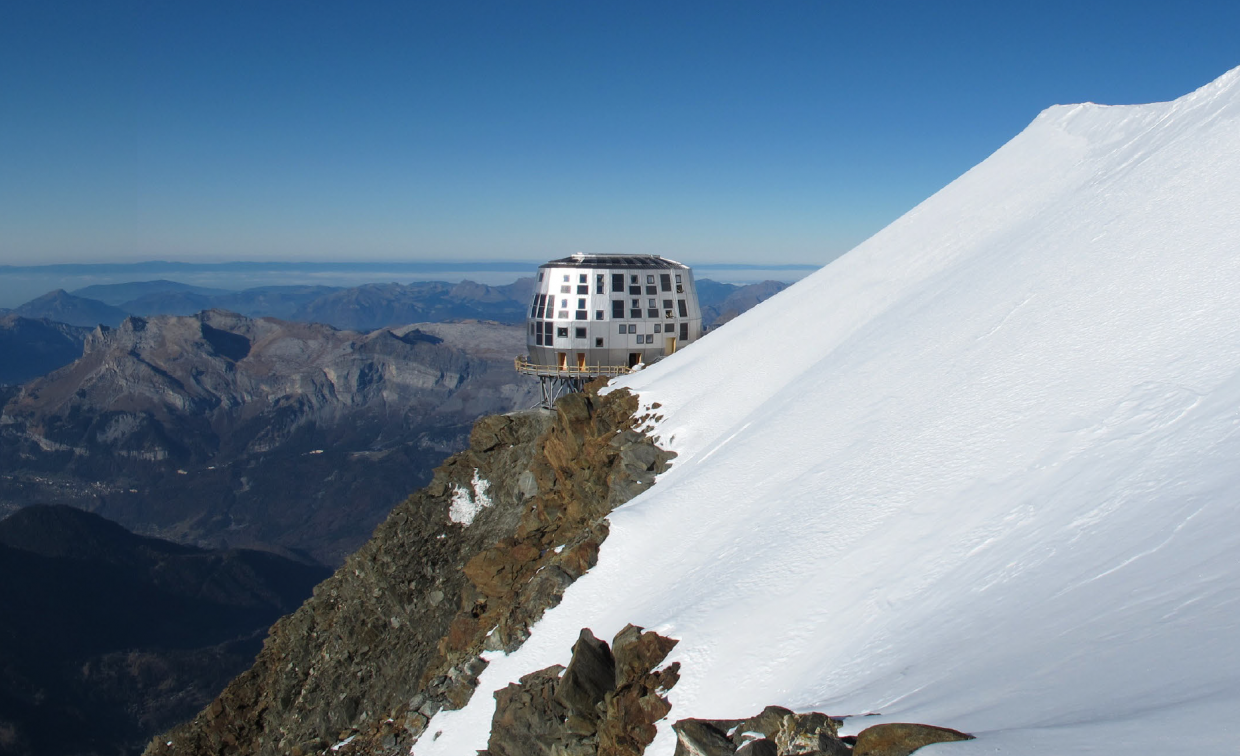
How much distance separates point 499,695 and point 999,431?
1208cm

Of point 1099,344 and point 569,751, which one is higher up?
point 1099,344

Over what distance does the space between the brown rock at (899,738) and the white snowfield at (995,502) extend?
0.18m

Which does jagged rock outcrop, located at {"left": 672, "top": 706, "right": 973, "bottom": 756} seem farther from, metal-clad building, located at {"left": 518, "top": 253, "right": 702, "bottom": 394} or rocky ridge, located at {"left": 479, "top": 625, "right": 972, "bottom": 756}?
metal-clad building, located at {"left": 518, "top": 253, "right": 702, "bottom": 394}

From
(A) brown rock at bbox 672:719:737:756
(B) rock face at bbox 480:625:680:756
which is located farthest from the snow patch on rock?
(A) brown rock at bbox 672:719:737:756

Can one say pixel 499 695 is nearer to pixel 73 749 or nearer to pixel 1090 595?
pixel 1090 595

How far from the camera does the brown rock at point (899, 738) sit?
799 centimetres

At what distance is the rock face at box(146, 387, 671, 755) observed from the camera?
2384 cm

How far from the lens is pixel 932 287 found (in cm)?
2781

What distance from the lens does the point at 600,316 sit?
42812 millimetres

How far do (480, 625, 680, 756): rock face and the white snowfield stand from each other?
0.53 metres

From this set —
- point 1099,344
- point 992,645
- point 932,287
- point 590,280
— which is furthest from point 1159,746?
point 590,280

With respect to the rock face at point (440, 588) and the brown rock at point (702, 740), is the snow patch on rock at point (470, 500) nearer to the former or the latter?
the rock face at point (440, 588)

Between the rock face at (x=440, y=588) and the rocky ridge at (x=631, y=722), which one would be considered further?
the rock face at (x=440, y=588)

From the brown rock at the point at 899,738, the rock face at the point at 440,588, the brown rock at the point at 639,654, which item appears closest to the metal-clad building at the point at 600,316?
the rock face at the point at 440,588
